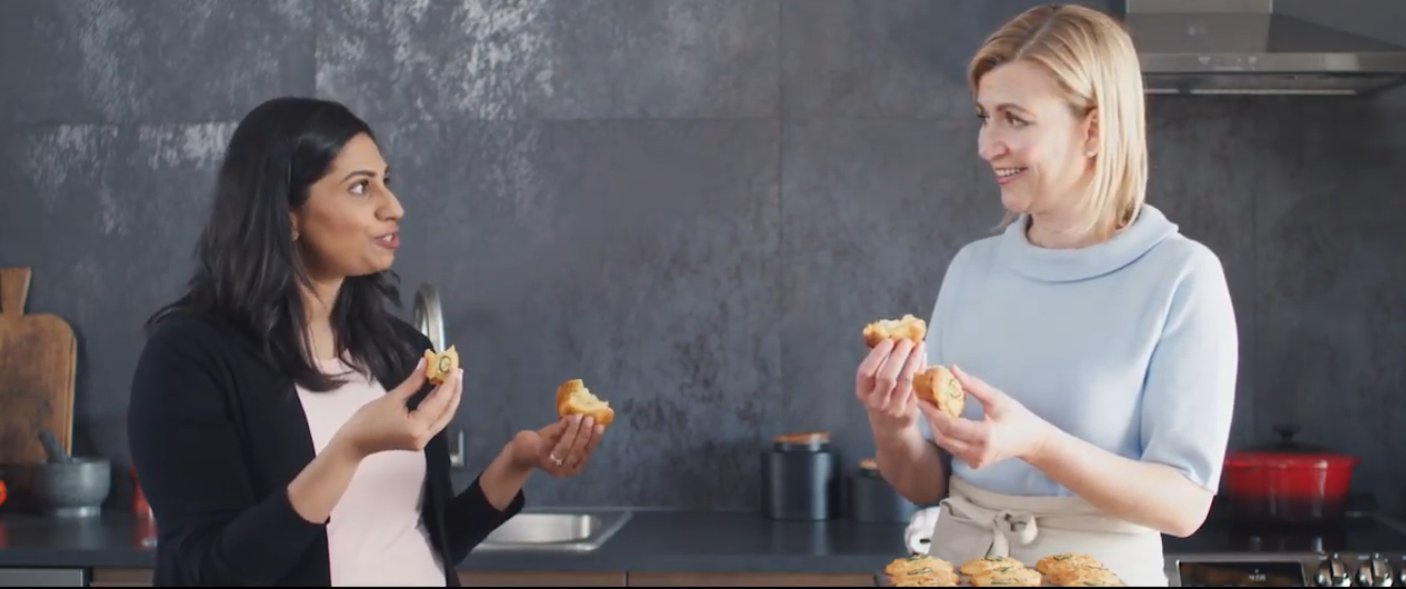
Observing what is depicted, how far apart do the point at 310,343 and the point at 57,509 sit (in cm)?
191

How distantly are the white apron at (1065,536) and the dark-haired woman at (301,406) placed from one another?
0.55 metres

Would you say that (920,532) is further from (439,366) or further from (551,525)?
(439,366)

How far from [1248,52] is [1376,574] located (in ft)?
3.55

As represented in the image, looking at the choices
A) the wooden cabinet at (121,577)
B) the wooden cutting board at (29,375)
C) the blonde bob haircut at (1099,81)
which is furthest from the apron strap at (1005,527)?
the wooden cutting board at (29,375)

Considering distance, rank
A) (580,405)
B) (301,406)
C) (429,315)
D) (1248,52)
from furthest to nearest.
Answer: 1. (429,315)
2. (1248,52)
3. (580,405)
4. (301,406)

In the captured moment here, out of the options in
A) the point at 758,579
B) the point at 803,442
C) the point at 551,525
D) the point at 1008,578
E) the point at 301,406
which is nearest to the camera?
the point at 1008,578

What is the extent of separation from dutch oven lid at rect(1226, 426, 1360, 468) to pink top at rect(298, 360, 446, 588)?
79.3 inches

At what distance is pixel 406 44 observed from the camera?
3857 millimetres

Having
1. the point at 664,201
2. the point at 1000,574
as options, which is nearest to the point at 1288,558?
the point at 664,201

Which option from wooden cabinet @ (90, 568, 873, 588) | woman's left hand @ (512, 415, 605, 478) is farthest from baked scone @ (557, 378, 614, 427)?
wooden cabinet @ (90, 568, 873, 588)

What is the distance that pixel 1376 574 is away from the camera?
303cm

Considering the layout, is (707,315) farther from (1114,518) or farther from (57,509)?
(1114,518)

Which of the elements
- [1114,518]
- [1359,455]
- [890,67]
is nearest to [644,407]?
[890,67]

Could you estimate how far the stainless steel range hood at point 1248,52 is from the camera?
3260 millimetres
